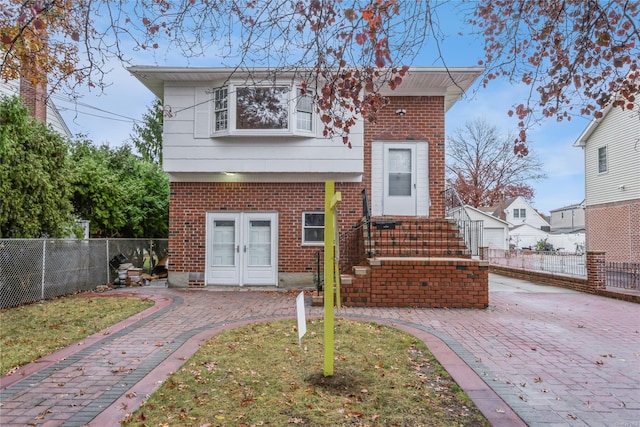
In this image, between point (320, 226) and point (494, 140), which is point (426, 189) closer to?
point (320, 226)

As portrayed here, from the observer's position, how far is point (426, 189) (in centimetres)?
1159

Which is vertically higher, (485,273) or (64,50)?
(64,50)

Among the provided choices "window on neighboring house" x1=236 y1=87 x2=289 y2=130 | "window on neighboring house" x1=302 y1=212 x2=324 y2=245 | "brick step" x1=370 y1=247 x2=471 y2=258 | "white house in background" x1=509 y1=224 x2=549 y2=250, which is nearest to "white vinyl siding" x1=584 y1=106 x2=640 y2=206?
"brick step" x1=370 y1=247 x2=471 y2=258

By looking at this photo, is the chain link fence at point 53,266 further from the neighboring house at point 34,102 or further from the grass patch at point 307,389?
the grass patch at point 307,389

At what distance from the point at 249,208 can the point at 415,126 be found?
200 inches

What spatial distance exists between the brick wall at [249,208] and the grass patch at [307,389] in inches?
226

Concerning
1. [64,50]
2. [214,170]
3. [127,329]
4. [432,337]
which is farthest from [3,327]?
[432,337]

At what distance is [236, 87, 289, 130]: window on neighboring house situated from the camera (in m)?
11.0

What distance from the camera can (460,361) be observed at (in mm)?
4945

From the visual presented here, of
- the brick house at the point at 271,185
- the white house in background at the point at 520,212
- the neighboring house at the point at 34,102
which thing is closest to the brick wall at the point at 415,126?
the brick house at the point at 271,185

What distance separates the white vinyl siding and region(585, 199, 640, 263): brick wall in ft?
1.24

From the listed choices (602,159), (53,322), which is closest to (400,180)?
(53,322)

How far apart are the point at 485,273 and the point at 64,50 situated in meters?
9.05

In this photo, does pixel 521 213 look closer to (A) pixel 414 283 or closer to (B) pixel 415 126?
(B) pixel 415 126
